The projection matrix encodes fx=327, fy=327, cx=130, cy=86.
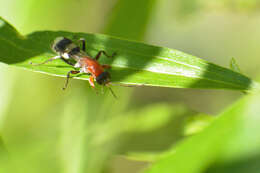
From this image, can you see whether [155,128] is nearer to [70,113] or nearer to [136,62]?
[70,113]

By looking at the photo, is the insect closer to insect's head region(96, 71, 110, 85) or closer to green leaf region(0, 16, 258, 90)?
insect's head region(96, 71, 110, 85)

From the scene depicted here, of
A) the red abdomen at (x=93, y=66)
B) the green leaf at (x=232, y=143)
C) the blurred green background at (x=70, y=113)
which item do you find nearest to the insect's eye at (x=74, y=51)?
the red abdomen at (x=93, y=66)

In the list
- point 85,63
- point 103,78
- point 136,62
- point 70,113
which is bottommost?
point 70,113

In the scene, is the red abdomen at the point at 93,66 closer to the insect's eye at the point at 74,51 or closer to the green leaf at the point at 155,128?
the insect's eye at the point at 74,51

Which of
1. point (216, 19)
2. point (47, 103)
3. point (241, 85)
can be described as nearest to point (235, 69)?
point (241, 85)

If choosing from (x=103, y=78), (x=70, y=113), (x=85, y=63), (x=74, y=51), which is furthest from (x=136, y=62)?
(x=74, y=51)

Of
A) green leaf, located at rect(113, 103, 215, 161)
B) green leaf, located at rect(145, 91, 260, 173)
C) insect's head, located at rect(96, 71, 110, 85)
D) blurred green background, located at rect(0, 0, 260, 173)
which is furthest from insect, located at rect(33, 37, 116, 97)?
green leaf, located at rect(145, 91, 260, 173)

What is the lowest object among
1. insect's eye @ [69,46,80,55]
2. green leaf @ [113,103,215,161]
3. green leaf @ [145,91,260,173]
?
green leaf @ [113,103,215,161]
